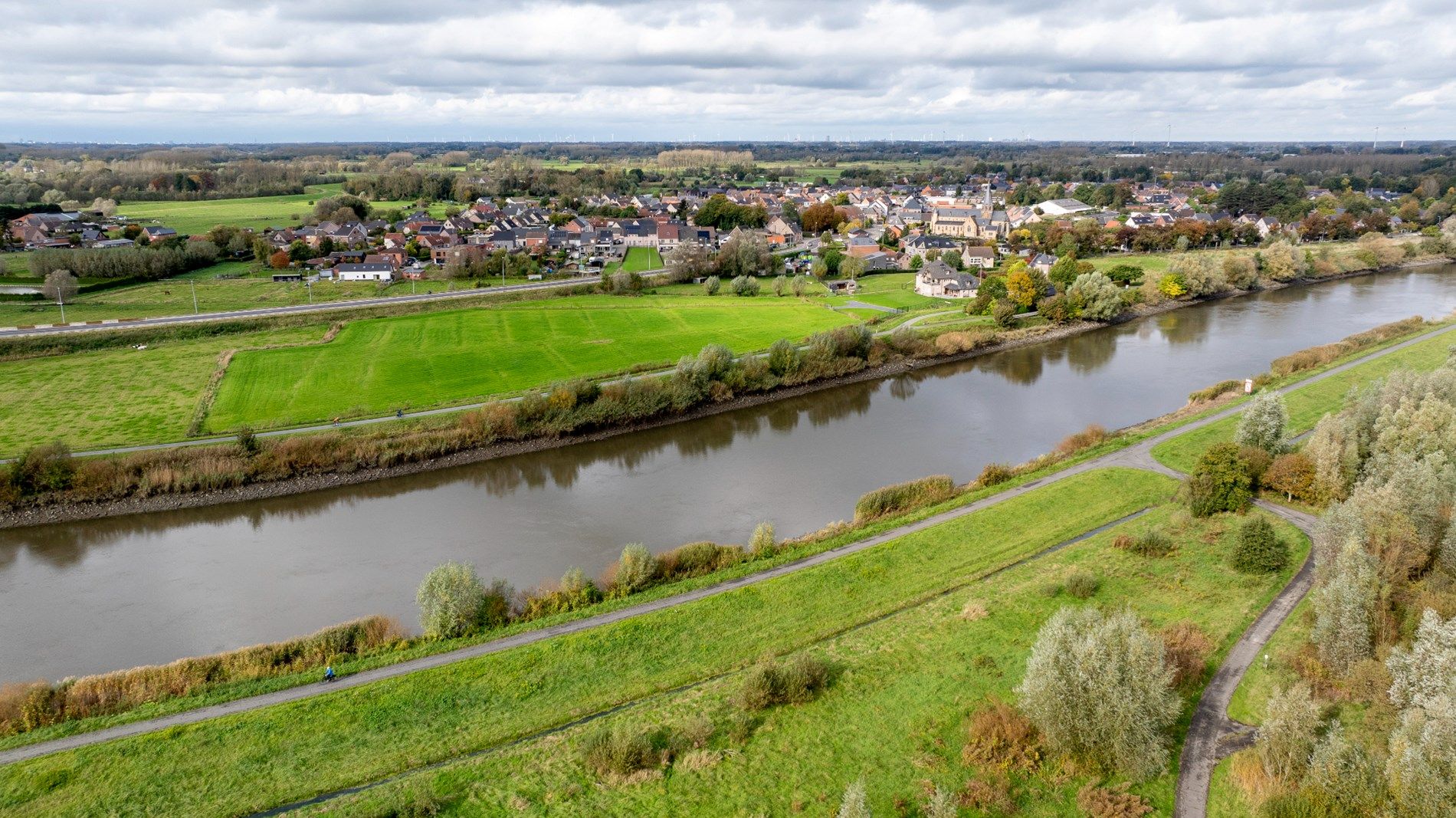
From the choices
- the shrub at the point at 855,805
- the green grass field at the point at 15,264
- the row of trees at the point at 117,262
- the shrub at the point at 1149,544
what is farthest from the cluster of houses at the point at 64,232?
the shrub at the point at 855,805

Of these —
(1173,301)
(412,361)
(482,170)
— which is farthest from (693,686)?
(482,170)

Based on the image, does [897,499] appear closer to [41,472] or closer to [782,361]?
[782,361]

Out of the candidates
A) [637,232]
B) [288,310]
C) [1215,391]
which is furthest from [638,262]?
[1215,391]

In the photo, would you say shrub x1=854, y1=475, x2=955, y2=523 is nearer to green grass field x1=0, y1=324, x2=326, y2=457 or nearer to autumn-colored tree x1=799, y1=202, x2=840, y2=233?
green grass field x1=0, y1=324, x2=326, y2=457

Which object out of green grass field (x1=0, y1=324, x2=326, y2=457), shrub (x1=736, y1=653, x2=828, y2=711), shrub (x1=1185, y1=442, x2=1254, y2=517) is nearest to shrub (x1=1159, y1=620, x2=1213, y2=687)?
shrub (x1=736, y1=653, x2=828, y2=711)

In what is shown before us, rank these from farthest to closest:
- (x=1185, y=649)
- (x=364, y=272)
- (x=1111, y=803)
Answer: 1. (x=364, y=272)
2. (x=1185, y=649)
3. (x=1111, y=803)

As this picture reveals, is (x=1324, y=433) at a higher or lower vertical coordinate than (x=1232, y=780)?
higher

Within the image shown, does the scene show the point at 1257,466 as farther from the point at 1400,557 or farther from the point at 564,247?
the point at 564,247
